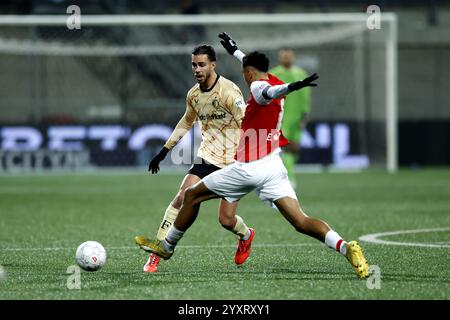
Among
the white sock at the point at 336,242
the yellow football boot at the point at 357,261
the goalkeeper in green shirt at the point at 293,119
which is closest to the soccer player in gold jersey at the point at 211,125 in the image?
the white sock at the point at 336,242

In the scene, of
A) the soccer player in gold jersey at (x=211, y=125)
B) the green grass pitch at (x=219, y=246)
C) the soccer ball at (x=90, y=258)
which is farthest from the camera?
the soccer player in gold jersey at (x=211, y=125)

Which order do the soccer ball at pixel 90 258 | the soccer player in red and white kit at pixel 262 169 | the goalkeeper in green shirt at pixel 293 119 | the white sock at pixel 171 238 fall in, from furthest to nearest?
the goalkeeper in green shirt at pixel 293 119 < the white sock at pixel 171 238 < the soccer ball at pixel 90 258 < the soccer player in red and white kit at pixel 262 169

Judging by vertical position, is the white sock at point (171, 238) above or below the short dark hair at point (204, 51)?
below

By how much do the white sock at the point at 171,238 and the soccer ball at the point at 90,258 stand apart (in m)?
0.60

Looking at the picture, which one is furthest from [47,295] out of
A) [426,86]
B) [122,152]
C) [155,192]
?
[426,86]

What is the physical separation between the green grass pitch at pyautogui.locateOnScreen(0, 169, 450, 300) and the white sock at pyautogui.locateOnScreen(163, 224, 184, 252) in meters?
0.20

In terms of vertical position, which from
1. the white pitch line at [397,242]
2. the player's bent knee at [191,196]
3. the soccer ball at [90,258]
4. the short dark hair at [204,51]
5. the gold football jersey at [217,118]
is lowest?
the white pitch line at [397,242]

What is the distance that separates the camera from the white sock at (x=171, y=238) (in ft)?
27.2

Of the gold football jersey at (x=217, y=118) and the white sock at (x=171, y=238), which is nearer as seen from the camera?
the white sock at (x=171, y=238)

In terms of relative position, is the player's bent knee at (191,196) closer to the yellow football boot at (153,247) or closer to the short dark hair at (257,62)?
the yellow football boot at (153,247)

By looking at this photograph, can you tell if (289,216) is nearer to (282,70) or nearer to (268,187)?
(268,187)

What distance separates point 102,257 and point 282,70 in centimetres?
916

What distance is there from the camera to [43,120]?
2447 centimetres

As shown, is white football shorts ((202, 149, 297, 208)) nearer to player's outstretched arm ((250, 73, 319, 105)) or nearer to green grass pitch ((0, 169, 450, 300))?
player's outstretched arm ((250, 73, 319, 105))
